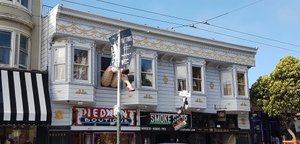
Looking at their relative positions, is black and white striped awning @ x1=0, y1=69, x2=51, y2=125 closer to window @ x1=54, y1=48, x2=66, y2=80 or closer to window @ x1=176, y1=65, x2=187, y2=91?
window @ x1=54, y1=48, x2=66, y2=80

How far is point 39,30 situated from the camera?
67.5ft

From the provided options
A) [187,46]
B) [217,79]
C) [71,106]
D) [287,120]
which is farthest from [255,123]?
[71,106]

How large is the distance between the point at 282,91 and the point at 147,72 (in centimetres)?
963

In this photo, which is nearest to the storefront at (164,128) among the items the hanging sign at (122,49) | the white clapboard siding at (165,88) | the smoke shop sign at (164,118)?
the smoke shop sign at (164,118)

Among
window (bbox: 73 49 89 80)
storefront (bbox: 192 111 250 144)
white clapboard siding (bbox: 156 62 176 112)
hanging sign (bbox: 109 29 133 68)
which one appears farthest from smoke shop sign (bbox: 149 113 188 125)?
A: hanging sign (bbox: 109 29 133 68)

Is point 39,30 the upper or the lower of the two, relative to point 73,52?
upper

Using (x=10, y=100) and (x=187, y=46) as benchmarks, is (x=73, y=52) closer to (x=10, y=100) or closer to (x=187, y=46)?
(x=10, y=100)

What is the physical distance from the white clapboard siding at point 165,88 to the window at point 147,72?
100 centimetres

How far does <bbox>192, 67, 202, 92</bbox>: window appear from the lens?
79.9 ft

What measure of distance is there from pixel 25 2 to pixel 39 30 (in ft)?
5.05

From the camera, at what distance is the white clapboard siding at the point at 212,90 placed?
82.5ft

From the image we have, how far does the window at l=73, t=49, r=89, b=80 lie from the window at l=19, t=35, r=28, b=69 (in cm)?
243

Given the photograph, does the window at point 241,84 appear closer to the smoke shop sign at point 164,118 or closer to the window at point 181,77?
the window at point 181,77

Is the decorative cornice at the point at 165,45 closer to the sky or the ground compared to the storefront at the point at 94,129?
closer to the sky
